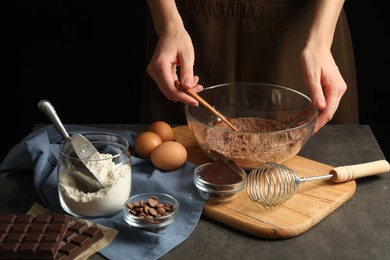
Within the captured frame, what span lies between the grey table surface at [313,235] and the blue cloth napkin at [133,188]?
0.03 m

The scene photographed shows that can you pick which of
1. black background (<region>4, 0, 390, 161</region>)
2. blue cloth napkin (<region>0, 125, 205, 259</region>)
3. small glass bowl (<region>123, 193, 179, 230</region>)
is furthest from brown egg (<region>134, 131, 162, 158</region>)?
black background (<region>4, 0, 390, 161</region>)

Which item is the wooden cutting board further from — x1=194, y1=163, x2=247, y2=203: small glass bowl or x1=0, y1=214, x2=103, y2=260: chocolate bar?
x1=0, y1=214, x2=103, y2=260: chocolate bar

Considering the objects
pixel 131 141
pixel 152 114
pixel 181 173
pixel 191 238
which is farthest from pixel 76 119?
pixel 191 238

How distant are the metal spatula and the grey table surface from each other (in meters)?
0.17

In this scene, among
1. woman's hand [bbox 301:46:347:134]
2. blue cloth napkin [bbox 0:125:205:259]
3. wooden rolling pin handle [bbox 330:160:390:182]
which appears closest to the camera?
blue cloth napkin [bbox 0:125:205:259]

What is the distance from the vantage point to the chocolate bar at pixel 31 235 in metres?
1.26

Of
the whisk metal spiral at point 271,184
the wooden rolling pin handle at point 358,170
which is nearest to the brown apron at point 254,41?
the wooden rolling pin handle at point 358,170

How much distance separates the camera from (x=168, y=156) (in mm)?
1659

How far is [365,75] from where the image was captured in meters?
2.80

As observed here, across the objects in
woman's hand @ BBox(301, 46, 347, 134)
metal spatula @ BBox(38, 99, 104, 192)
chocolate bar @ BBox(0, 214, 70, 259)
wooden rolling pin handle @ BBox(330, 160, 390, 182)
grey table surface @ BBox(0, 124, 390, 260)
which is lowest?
grey table surface @ BBox(0, 124, 390, 260)

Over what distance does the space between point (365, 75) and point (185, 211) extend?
62.3 inches

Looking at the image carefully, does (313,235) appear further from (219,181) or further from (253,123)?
(253,123)

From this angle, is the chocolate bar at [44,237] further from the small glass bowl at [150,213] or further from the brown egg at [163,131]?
the brown egg at [163,131]

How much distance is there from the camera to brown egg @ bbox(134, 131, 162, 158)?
174 cm
